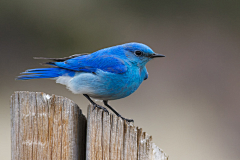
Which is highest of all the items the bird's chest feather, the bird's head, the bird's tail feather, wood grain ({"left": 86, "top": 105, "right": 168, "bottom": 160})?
the bird's head

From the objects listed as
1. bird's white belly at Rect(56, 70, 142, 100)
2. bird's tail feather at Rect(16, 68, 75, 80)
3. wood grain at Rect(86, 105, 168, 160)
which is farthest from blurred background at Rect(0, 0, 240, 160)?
wood grain at Rect(86, 105, 168, 160)

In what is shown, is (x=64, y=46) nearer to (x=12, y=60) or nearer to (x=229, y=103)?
(x=12, y=60)

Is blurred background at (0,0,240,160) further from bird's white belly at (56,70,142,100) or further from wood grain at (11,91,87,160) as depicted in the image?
wood grain at (11,91,87,160)

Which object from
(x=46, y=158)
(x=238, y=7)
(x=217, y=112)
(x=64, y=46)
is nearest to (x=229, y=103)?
(x=217, y=112)

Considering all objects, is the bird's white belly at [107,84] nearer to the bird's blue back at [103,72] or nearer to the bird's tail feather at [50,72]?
the bird's blue back at [103,72]

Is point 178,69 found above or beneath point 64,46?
beneath
